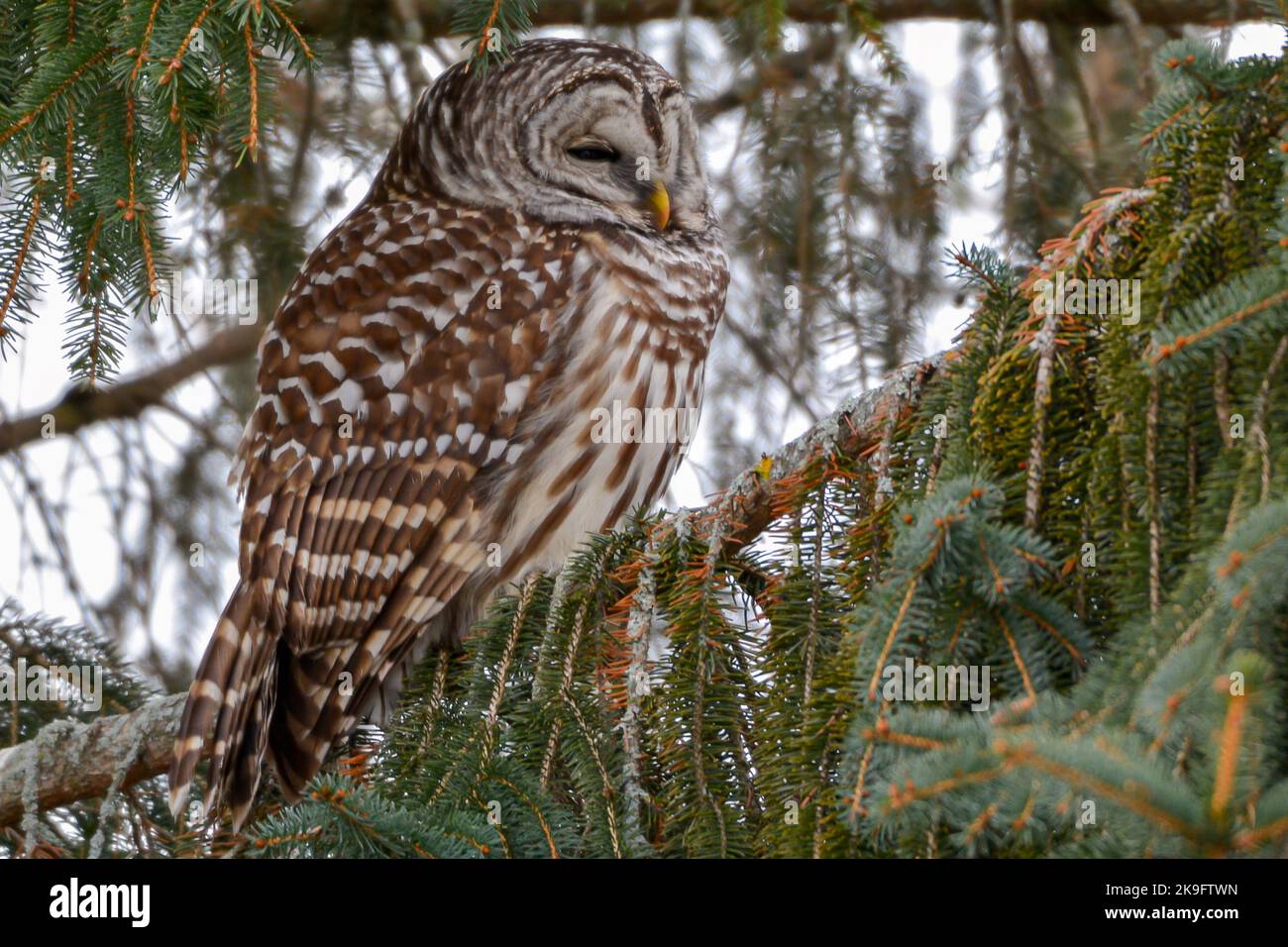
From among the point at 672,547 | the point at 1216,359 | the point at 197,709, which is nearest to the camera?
the point at 1216,359

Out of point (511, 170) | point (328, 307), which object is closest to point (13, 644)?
point (328, 307)

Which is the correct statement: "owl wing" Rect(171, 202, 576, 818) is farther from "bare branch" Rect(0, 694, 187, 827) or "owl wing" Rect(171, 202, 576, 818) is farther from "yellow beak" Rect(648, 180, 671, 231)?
"yellow beak" Rect(648, 180, 671, 231)

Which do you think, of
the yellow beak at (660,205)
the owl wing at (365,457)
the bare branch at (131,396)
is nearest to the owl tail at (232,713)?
the owl wing at (365,457)

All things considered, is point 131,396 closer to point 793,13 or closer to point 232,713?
point 232,713

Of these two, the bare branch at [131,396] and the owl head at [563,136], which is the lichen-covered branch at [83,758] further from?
the bare branch at [131,396]

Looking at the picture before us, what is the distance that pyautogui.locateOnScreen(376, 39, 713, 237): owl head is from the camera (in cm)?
398

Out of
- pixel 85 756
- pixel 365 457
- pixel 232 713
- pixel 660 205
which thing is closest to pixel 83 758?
pixel 85 756

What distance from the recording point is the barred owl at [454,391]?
337cm

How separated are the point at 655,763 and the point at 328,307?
5.87 feet

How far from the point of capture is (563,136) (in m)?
4.04

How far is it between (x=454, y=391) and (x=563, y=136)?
0.95 meters
